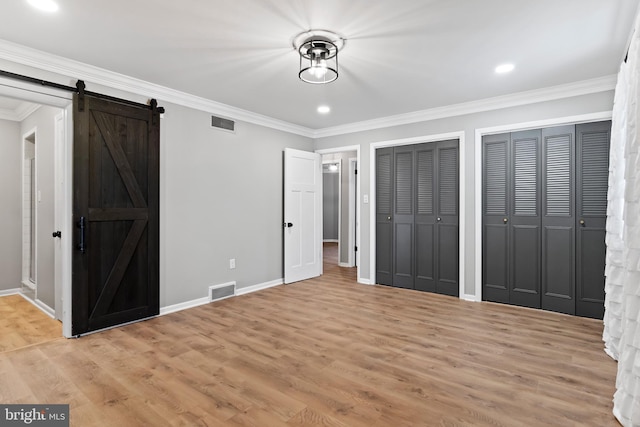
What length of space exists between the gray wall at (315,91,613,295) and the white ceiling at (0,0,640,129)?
0.98 ft

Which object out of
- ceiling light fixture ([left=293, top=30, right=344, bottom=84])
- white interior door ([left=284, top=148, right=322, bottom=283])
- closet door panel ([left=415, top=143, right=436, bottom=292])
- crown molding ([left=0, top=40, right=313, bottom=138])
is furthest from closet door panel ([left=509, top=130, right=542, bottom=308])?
crown molding ([left=0, top=40, right=313, bottom=138])

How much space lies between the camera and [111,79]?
348 centimetres

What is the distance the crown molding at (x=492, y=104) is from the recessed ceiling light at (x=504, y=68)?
843mm

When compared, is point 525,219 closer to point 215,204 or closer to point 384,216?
point 384,216

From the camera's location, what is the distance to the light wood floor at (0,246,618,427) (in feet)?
6.75

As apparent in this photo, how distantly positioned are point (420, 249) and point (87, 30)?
14.8 feet

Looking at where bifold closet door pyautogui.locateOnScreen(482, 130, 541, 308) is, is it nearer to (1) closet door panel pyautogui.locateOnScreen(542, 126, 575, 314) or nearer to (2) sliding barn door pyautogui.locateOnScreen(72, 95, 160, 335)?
(1) closet door panel pyautogui.locateOnScreen(542, 126, 575, 314)

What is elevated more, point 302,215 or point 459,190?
point 459,190

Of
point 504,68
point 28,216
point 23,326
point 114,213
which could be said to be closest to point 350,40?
point 504,68

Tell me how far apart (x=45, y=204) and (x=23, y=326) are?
1394 mm

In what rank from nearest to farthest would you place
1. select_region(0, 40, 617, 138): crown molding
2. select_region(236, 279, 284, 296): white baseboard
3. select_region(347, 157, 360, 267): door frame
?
select_region(0, 40, 617, 138): crown molding < select_region(236, 279, 284, 296): white baseboard < select_region(347, 157, 360, 267): door frame

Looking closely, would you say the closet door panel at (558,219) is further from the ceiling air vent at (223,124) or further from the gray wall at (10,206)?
the gray wall at (10,206)

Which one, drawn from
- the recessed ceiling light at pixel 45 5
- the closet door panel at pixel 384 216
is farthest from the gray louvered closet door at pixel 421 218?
the recessed ceiling light at pixel 45 5

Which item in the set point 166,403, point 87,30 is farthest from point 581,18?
point 166,403
